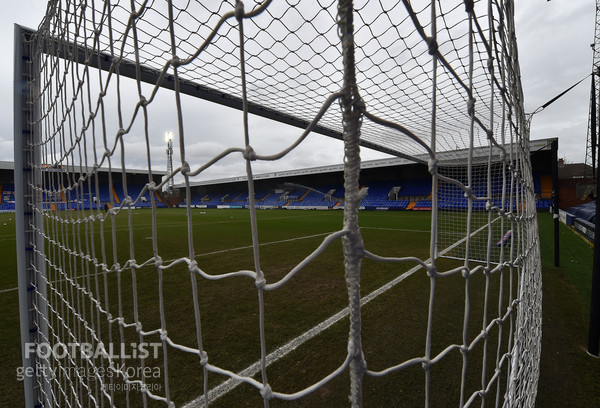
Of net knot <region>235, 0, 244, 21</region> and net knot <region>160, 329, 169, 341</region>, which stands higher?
net knot <region>235, 0, 244, 21</region>

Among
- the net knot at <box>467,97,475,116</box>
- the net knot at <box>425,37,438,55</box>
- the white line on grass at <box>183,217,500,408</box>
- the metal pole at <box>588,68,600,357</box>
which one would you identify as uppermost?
the net knot at <box>425,37,438,55</box>

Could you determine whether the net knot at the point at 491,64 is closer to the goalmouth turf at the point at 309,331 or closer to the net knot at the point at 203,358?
the goalmouth turf at the point at 309,331

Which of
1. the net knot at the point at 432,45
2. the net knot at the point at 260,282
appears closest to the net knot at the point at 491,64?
the net knot at the point at 432,45

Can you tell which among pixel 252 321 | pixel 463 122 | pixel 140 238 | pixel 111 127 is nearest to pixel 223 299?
pixel 252 321

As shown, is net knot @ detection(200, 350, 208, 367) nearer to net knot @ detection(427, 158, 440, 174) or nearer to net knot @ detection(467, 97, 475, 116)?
net knot @ detection(427, 158, 440, 174)

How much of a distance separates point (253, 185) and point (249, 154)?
Result: 0.09 meters

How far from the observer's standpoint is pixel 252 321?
92.3 inches

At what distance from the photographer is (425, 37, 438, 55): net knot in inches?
25.0

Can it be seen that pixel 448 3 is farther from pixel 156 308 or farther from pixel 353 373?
pixel 156 308

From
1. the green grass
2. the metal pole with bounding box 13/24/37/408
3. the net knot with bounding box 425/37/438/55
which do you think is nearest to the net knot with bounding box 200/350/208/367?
the green grass

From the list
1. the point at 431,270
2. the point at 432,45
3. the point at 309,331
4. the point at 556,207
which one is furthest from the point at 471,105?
the point at 556,207

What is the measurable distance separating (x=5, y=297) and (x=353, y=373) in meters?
4.09

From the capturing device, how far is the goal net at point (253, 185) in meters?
0.65

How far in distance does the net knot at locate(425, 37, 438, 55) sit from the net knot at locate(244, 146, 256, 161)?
0.47 meters
